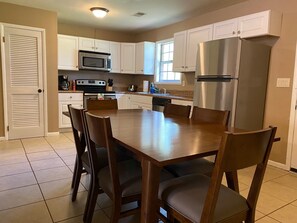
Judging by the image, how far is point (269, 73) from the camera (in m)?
3.21

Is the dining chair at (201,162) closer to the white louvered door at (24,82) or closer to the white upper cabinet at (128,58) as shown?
the white louvered door at (24,82)

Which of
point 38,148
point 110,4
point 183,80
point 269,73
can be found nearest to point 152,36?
point 183,80

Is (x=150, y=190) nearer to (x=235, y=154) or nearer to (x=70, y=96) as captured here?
(x=235, y=154)

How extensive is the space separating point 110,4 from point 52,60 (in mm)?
1538

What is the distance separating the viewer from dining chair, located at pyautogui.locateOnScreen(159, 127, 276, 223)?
1.00 metres

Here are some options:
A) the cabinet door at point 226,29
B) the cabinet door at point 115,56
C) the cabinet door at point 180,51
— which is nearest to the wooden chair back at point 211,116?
the cabinet door at point 226,29

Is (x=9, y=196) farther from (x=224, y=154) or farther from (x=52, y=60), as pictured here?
(x=52, y=60)

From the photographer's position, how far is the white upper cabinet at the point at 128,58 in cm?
570

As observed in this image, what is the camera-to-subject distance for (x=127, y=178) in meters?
1.50

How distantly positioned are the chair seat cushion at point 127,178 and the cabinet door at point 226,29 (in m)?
2.49

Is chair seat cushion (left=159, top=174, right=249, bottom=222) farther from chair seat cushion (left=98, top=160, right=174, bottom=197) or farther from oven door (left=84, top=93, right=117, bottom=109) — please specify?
oven door (left=84, top=93, right=117, bottom=109)

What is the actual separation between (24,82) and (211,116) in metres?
3.52

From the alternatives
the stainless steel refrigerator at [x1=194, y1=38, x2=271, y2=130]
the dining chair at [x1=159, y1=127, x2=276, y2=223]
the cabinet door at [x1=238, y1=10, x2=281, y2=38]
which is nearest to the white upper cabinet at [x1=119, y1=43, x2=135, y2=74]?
the stainless steel refrigerator at [x1=194, y1=38, x2=271, y2=130]

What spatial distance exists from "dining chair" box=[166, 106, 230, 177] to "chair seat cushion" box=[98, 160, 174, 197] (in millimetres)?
137
